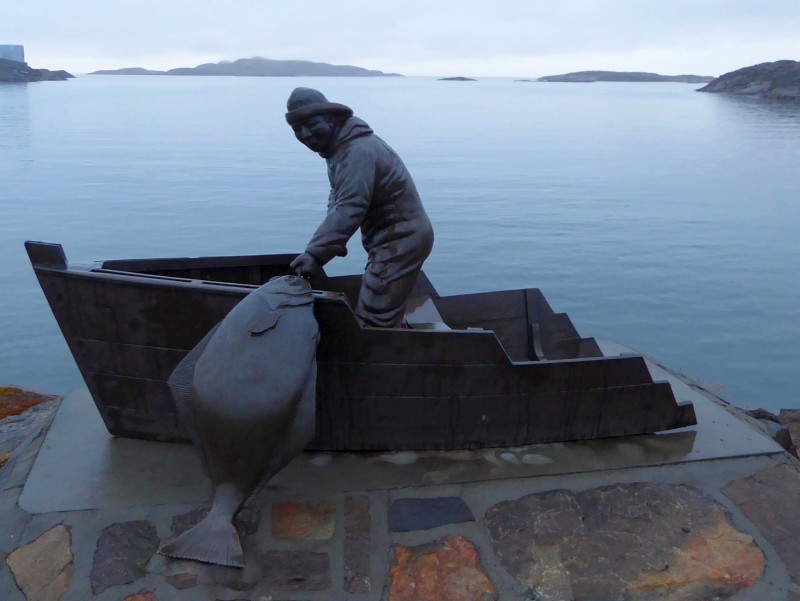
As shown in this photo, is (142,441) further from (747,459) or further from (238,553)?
(747,459)

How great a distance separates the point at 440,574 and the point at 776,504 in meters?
1.88

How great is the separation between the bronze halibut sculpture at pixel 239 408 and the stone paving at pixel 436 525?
0.25m

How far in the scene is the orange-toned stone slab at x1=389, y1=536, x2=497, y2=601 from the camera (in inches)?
139

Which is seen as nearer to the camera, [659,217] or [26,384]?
[26,384]

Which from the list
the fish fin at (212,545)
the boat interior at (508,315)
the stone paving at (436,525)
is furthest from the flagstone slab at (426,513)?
the boat interior at (508,315)

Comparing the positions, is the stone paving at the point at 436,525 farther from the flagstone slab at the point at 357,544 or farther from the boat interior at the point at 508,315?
the boat interior at the point at 508,315

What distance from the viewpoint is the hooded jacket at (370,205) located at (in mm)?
4098

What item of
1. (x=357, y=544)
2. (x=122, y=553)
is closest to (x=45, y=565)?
(x=122, y=553)

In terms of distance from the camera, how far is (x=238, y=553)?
338 centimetres

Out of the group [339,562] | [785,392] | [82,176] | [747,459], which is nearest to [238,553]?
[339,562]

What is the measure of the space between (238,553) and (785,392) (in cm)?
625

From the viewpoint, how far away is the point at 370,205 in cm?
436

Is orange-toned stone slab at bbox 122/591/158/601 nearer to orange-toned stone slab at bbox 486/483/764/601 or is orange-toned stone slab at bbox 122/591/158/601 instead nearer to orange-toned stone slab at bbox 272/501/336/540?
orange-toned stone slab at bbox 272/501/336/540

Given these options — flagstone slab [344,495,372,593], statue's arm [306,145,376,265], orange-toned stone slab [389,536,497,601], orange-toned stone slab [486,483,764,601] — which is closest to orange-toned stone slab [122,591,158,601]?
flagstone slab [344,495,372,593]
